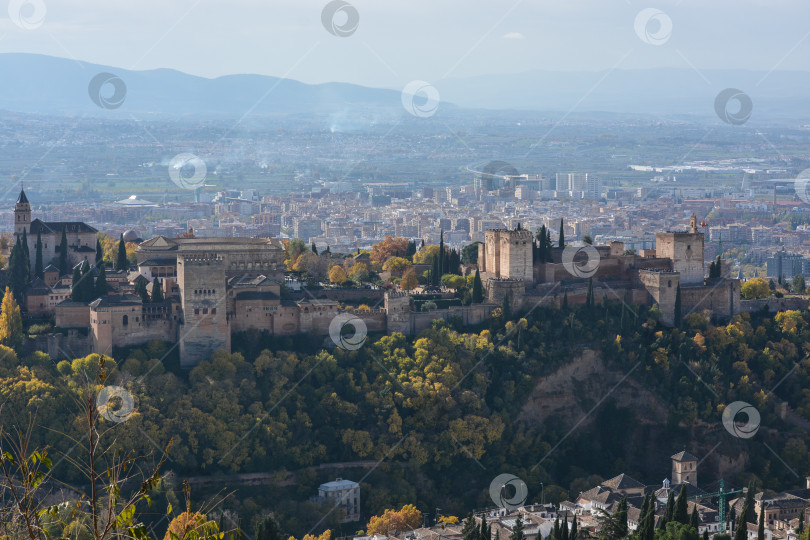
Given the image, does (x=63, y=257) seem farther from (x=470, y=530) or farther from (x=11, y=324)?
(x=470, y=530)

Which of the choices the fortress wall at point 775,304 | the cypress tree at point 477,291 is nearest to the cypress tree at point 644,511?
the cypress tree at point 477,291

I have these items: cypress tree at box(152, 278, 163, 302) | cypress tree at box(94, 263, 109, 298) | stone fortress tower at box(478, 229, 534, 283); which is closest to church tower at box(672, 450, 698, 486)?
stone fortress tower at box(478, 229, 534, 283)

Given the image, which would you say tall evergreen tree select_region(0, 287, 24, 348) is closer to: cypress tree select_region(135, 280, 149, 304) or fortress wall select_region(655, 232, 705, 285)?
cypress tree select_region(135, 280, 149, 304)

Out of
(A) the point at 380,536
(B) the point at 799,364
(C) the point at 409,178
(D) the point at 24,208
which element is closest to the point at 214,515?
(A) the point at 380,536

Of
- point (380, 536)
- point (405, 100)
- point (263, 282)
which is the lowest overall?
point (380, 536)

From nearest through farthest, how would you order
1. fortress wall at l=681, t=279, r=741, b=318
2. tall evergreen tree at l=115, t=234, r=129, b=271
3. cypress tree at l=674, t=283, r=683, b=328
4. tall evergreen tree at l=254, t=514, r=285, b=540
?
tall evergreen tree at l=254, t=514, r=285, b=540 → cypress tree at l=674, t=283, r=683, b=328 → fortress wall at l=681, t=279, r=741, b=318 → tall evergreen tree at l=115, t=234, r=129, b=271

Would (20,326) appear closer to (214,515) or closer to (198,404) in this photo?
(198,404)
